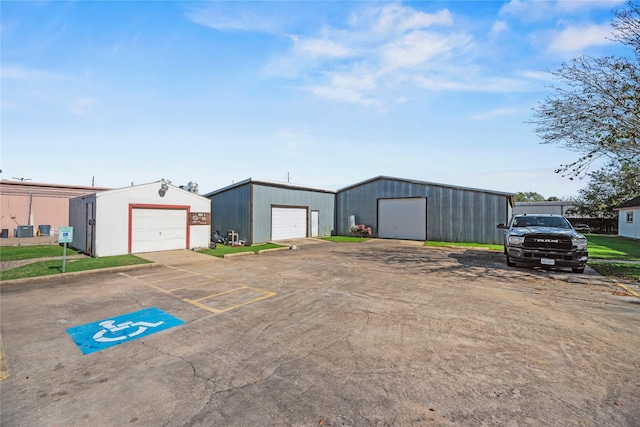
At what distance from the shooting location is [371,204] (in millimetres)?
23125

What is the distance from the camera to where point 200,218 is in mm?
15898

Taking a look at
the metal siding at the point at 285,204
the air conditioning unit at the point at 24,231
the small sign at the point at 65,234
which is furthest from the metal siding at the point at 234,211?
the air conditioning unit at the point at 24,231

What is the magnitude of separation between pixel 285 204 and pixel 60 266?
1205cm

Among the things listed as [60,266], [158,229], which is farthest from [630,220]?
[60,266]

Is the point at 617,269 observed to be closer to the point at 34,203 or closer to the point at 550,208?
the point at 34,203

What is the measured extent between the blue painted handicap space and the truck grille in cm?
997

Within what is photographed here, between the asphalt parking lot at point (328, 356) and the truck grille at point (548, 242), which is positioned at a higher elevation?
the truck grille at point (548, 242)

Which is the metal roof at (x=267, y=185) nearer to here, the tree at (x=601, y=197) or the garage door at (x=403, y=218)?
the garage door at (x=403, y=218)

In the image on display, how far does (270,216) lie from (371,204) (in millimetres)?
8285

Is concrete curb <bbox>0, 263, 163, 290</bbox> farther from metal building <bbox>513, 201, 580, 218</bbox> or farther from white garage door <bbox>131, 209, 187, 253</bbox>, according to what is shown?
metal building <bbox>513, 201, 580, 218</bbox>

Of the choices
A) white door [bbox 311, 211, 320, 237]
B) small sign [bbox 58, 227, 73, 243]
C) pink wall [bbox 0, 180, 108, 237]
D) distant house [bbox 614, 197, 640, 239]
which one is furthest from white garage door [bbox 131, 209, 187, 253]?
distant house [bbox 614, 197, 640, 239]

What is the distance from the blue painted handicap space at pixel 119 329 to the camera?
4.39m

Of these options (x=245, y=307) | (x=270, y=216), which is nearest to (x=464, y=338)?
(x=245, y=307)

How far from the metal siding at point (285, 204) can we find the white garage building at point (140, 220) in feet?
9.31
